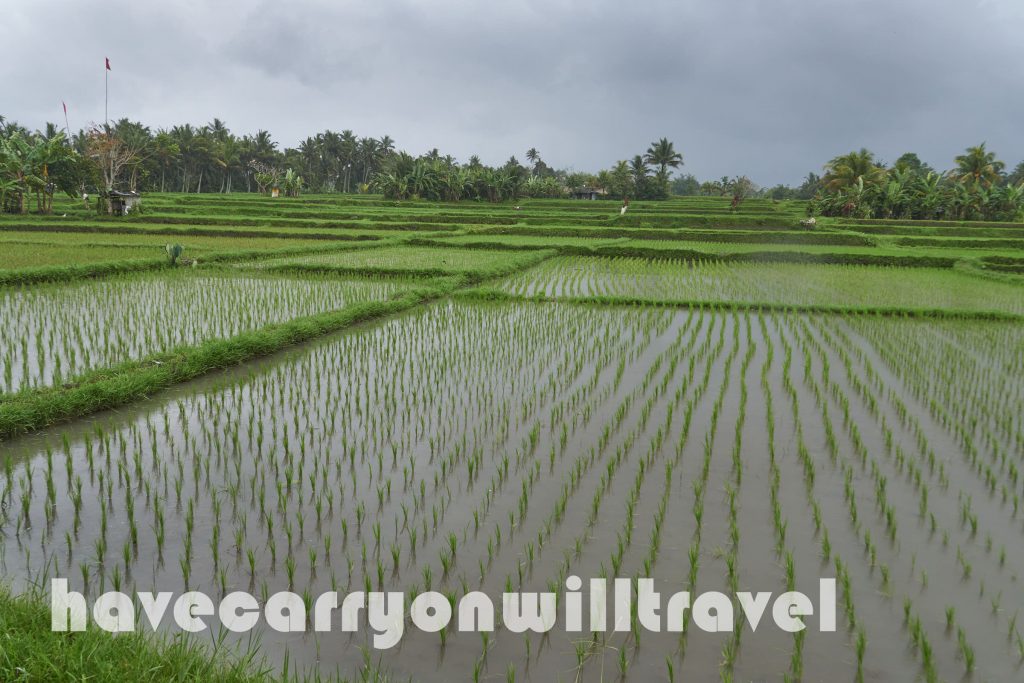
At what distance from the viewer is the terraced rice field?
8.17 ft

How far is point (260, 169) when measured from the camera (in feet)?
171

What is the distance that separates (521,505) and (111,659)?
1887 mm

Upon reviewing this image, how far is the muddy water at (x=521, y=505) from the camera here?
95.8 inches

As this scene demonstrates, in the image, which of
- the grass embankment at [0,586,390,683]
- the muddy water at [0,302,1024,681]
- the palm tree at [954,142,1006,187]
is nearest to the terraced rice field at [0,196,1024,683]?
the muddy water at [0,302,1024,681]

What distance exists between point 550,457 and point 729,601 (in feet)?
5.53

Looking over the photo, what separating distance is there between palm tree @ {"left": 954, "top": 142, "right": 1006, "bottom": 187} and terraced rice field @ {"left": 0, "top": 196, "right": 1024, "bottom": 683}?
3006cm

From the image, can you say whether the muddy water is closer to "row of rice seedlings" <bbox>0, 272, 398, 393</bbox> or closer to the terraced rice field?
the terraced rice field

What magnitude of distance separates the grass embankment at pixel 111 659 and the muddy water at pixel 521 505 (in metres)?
0.18

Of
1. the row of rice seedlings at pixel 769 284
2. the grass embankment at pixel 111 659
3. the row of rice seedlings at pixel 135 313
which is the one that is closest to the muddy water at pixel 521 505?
the grass embankment at pixel 111 659

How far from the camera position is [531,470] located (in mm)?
4039

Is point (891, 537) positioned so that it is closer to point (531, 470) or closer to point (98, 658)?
point (531, 470)

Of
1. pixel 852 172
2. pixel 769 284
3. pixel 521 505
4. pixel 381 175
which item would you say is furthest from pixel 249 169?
pixel 521 505

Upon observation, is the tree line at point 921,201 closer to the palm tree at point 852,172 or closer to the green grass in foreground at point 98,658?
the palm tree at point 852,172

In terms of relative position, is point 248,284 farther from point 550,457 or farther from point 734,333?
point 550,457
